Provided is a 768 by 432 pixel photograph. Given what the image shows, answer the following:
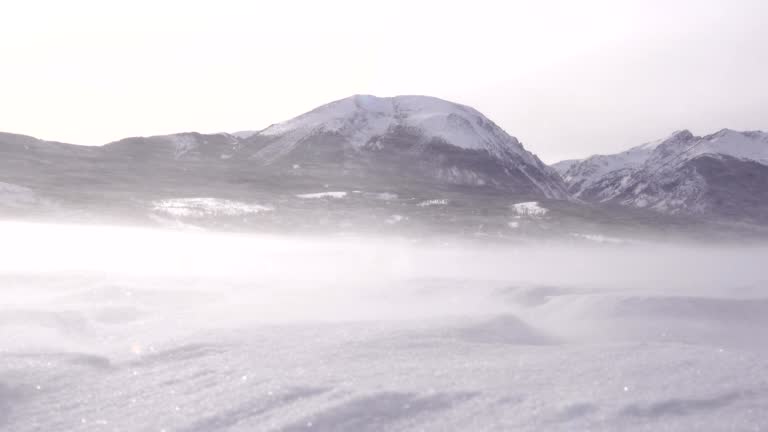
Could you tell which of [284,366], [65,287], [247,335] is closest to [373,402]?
[284,366]

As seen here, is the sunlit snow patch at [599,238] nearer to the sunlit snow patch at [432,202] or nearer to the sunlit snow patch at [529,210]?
the sunlit snow patch at [529,210]

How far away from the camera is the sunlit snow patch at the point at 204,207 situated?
6512cm

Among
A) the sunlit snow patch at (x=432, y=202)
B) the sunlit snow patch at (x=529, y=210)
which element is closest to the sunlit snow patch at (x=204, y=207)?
the sunlit snow patch at (x=432, y=202)

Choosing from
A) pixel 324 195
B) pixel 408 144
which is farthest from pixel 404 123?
pixel 324 195

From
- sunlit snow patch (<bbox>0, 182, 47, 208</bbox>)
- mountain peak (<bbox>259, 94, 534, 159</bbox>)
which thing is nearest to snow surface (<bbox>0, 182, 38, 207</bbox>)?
sunlit snow patch (<bbox>0, 182, 47, 208</bbox>)

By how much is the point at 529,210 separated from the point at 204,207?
4013 centimetres

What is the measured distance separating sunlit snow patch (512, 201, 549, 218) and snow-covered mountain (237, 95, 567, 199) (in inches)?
1963

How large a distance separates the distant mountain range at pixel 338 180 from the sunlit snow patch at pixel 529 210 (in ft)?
1.18

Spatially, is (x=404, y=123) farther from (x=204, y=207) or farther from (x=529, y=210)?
(x=204, y=207)

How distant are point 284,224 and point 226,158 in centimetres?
7954

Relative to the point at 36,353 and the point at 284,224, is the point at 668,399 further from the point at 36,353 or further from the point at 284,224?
the point at 284,224

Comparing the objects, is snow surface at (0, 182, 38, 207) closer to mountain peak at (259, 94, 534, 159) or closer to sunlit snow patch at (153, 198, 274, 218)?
sunlit snow patch at (153, 198, 274, 218)

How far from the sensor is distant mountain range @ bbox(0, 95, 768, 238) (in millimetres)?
66875

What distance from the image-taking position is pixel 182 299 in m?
9.50
